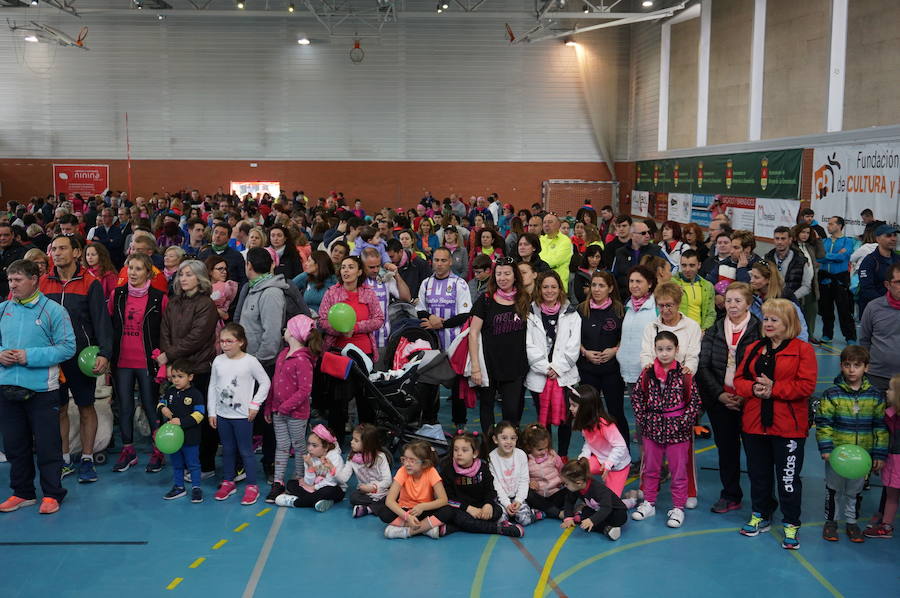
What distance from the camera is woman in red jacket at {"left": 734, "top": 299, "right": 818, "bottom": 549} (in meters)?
5.23

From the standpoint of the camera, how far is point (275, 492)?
6160 mm

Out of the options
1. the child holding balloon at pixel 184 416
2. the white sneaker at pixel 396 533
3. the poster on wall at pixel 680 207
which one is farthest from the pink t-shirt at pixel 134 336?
the poster on wall at pixel 680 207

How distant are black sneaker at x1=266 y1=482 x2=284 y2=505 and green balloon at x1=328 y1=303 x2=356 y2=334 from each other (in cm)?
134

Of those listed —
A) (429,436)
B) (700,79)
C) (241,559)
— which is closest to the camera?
(241,559)

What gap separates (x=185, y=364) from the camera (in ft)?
20.4

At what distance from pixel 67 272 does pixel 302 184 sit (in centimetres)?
1958

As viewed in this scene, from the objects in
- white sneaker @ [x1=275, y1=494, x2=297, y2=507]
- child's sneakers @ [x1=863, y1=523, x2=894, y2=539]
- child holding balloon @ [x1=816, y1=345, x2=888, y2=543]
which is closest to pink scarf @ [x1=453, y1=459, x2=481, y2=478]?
white sneaker @ [x1=275, y1=494, x2=297, y2=507]

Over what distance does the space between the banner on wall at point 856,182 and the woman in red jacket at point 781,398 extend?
29.3 feet

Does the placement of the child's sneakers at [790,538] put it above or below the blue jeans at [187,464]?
below

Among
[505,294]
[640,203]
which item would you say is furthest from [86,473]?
[640,203]

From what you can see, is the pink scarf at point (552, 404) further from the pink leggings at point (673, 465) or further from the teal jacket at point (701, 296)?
the teal jacket at point (701, 296)

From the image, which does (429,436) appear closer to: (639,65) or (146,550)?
(146,550)

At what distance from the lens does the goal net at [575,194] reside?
2594 cm

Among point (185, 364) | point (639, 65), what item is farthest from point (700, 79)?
point (185, 364)
